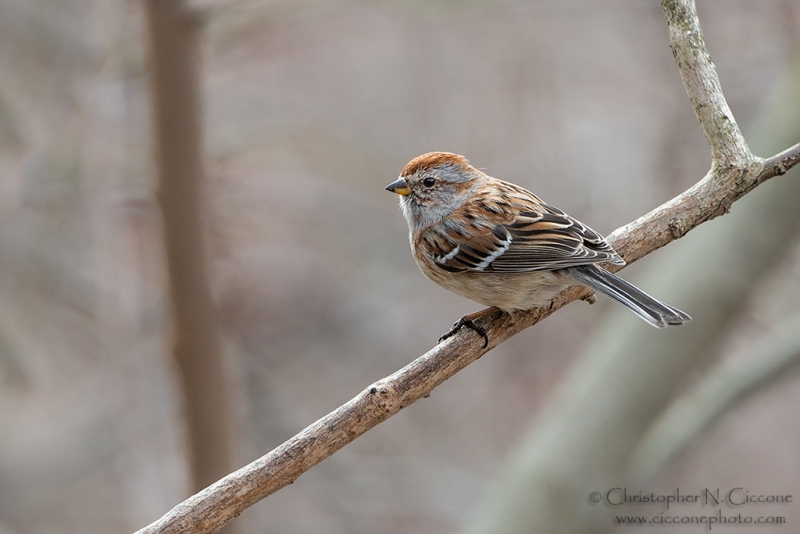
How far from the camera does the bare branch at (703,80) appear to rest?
3738 mm

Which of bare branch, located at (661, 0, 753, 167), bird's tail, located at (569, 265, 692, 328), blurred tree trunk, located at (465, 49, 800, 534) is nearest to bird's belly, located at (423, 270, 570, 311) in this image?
bird's tail, located at (569, 265, 692, 328)

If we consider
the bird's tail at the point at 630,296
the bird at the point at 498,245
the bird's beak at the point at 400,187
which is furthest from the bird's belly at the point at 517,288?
the bird's beak at the point at 400,187

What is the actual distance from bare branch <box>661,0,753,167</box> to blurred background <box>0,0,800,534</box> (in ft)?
5.92

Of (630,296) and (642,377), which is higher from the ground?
(630,296)

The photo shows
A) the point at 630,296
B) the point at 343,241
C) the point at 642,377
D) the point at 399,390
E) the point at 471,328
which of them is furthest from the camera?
the point at 343,241

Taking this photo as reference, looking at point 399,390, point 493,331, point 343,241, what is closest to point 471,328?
point 493,331

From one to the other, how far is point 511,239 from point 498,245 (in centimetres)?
8

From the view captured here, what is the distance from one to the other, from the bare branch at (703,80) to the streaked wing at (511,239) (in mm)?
728

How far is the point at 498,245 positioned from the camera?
13.9ft

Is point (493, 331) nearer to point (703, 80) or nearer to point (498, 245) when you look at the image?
point (498, 245)

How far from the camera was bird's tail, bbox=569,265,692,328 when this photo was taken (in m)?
3.53

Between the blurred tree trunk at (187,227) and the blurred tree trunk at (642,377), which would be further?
the blurred tree trunk at (642,377)

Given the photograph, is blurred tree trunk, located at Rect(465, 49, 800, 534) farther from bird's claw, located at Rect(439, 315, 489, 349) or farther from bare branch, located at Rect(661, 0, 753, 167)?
bird's claw, located at Rect(439, 315, 489, 349)

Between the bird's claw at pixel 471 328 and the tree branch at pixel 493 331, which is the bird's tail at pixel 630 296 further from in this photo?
the bird's claw at pixel 471 328
